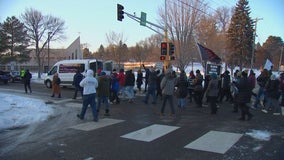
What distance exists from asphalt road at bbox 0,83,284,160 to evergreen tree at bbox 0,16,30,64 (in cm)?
4381

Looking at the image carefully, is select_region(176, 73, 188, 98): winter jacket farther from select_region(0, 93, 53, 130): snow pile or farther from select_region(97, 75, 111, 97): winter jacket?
select_region(0, 93, 53, 130): snow pile

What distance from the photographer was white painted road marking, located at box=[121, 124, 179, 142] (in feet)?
22.7

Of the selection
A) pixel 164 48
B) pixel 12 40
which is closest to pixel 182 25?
pixel 164 48

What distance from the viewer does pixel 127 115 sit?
10.2 metres

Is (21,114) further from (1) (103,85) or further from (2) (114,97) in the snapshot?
(2) (114,97)

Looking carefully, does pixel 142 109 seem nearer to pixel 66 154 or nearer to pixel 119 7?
pixel 66 154

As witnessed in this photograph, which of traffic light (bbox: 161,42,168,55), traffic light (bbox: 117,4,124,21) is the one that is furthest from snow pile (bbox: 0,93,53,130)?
traffic light (bbox: 161,42,168,55)

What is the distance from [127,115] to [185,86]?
297 cm

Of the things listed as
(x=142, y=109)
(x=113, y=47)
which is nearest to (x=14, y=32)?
(x=113, y=47)

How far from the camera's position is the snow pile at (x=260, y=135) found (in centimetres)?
690

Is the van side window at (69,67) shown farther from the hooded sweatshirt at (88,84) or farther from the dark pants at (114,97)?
the hooded sweatshirt at (88,84)

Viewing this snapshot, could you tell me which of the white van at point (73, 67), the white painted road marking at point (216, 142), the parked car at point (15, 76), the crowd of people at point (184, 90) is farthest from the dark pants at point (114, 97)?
the parked car at point (15, 76)

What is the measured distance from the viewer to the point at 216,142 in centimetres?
650

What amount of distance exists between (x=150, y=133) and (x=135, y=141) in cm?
88
